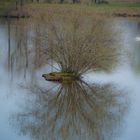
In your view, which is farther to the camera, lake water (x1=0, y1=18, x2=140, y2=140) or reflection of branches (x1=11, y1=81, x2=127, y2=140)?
lake water (x1=0, y1=18, x2=140, y2=140)

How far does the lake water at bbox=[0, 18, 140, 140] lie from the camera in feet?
30.6

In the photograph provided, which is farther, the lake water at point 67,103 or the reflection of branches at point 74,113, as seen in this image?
the lake water at point 67,103

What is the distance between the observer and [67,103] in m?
11.2

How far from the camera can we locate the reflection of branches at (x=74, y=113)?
9211mm

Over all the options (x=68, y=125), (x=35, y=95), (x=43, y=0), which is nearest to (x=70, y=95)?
(x=35, y=95)

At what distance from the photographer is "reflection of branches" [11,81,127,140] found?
9211 millimetres

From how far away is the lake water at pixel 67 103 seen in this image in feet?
30.6

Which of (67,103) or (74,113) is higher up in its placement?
(67,103)

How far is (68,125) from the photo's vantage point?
9.52 meters

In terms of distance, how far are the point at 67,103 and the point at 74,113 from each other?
2.61 ft

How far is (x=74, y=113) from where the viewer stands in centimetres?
1047

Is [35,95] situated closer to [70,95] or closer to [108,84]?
[70,95]

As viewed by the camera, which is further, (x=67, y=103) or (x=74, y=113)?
(x=67, y=103)

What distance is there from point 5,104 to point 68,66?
2.84 meters
